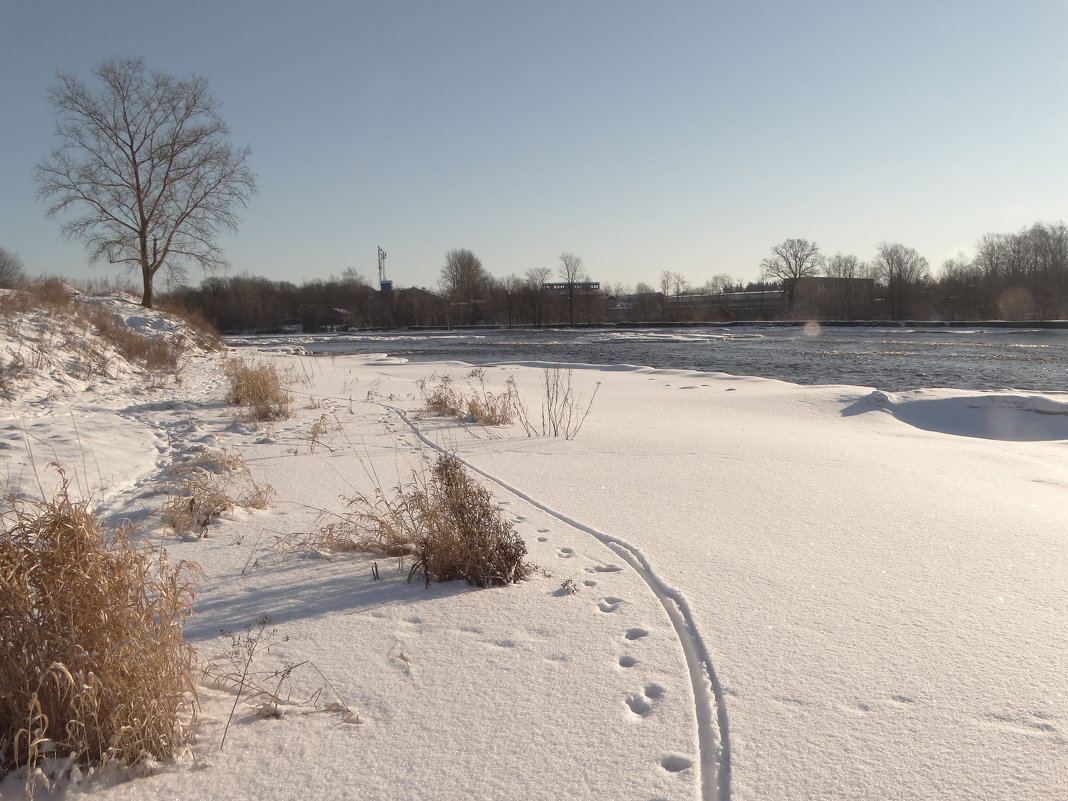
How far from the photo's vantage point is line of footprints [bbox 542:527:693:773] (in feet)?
7.34

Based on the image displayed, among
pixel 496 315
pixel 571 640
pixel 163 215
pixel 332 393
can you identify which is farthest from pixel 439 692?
pixel 496 315

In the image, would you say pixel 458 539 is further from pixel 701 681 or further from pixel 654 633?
pixel 701 681

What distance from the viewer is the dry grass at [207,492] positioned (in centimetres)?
454

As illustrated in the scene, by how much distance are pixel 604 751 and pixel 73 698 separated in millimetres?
1643

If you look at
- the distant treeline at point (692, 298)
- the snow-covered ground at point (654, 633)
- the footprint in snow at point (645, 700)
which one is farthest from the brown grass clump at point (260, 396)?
the distant treeline at point (692, 298)

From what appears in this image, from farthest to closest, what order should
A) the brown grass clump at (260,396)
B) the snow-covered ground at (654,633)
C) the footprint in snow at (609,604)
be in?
the brown grass clump at (260,396)
the footprint in snow at (609,604)
the snow-covered ground at (654,633)

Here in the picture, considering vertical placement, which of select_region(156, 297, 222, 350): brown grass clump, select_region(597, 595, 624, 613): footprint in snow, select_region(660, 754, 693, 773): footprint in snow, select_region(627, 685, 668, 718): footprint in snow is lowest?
select_region(660, 754, 693, 773): footprint in snow

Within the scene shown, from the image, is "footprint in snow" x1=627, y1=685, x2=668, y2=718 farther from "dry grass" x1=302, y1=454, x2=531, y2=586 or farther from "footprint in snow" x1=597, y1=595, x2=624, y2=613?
"dry grass" x1=302, y1=454, x2=531, y2=586

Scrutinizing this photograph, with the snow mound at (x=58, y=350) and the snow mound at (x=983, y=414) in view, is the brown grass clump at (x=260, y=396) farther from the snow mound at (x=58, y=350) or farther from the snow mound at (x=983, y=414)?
the snow mound at (x=983, y=414)

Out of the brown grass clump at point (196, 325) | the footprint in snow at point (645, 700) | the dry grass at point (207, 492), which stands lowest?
the footprint in snow at point (645, 700)

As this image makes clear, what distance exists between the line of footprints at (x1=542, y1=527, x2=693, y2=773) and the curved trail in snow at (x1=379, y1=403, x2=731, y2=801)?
10cm

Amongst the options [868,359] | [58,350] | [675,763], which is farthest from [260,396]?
[868,359]

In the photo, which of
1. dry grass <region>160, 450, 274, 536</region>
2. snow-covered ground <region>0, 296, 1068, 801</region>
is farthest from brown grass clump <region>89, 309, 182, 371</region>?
dry grass <region>160, 450, 274, 536</region>

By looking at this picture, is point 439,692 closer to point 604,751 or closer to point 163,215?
point 604,751
